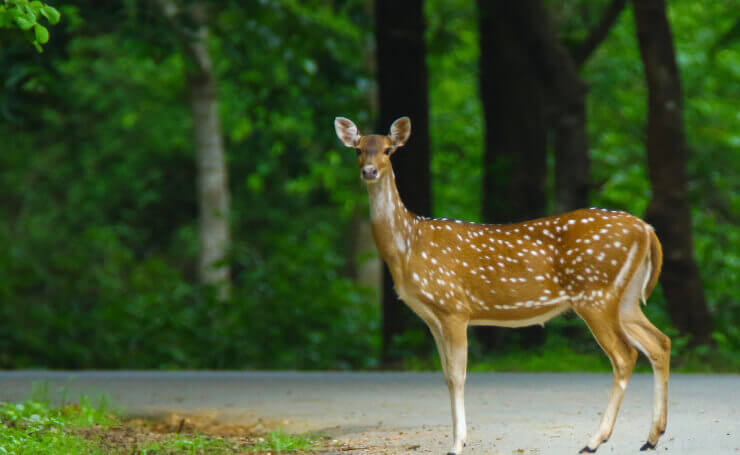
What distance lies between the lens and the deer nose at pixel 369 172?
656 centimetres

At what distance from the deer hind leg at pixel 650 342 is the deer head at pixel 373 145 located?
1.76 meters

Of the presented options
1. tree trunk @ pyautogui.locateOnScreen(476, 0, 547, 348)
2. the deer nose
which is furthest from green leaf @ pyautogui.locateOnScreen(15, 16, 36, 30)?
tree trunk @ pyautogui.locateOnScreen(476, 0, 547, 348)

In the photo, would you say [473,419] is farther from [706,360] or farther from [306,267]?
[306,267]

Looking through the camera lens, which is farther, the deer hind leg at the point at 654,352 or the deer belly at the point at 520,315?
the deer belly at the point at 520,315

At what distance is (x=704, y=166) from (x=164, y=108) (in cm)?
1332

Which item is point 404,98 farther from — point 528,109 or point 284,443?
point 284,443

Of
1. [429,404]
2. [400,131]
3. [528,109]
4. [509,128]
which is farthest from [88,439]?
[528,109]

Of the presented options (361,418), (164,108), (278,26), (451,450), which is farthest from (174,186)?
(451,450)

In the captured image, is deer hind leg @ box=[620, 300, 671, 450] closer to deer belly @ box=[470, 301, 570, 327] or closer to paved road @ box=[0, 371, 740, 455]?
paved road @ box=[0, 371, 740, 455]

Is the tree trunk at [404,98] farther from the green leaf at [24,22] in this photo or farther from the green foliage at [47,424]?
the green leaf at [24,22]

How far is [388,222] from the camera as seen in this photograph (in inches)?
273

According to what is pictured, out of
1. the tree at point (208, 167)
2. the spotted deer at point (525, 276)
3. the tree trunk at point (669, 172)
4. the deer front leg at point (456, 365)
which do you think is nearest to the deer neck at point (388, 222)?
the spotted deer at point (525, 276)

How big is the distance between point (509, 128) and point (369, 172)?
28.8 ft

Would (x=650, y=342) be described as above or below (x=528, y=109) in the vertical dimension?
below
